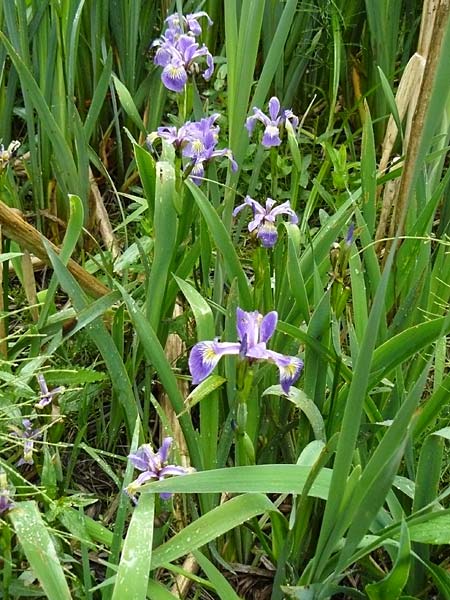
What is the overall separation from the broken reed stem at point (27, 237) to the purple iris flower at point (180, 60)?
310mm

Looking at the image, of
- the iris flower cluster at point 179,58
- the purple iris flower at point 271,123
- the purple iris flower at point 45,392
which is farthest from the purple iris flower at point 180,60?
the purple iris flower at point 45,392

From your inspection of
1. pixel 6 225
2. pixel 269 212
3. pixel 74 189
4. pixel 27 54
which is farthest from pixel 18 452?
pixel 27 54

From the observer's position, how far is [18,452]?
114 centimetres

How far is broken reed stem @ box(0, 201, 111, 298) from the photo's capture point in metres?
1.18

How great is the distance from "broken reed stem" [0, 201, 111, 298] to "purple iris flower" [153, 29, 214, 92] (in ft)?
1.02

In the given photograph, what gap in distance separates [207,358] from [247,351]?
45 mm

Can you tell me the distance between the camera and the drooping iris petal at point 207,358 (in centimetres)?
86

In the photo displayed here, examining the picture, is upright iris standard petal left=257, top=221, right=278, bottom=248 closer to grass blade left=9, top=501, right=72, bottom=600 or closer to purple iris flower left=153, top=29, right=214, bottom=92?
purple iris flower left=153, top=29, right=214, bottom=92

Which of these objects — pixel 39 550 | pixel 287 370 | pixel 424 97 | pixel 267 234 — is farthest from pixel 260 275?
pixel 39 550

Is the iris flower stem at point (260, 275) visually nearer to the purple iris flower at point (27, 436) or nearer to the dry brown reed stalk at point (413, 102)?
the dry brown reed stalk at point (413, 102)

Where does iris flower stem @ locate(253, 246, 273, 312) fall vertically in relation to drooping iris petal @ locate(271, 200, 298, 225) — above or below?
below

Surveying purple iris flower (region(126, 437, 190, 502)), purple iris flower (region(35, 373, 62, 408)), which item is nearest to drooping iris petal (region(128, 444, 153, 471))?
purple iris flower (region(126, 437, 190, 502))

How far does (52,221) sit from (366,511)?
1.13 metres

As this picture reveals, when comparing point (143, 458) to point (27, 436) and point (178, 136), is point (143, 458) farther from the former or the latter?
point (178, 136)
